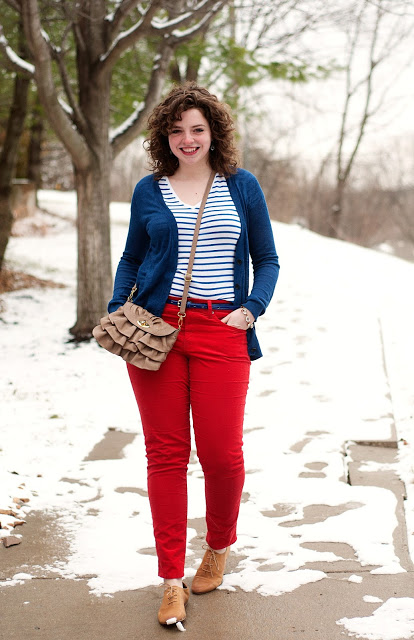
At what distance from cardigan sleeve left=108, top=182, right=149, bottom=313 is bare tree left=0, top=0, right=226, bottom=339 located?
440cm

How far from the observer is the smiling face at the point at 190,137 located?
2.75 metres

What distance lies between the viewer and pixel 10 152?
10.4m

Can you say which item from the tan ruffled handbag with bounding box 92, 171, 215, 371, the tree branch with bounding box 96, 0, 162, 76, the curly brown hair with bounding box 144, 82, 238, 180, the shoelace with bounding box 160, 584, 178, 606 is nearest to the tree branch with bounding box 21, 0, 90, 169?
the tree branch with bounding box 96, 0, 162, 76

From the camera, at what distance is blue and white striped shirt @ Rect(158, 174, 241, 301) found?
268 centimetres

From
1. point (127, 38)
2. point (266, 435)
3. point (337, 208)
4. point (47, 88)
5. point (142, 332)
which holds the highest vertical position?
point (127, 38)

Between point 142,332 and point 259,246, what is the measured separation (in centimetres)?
58

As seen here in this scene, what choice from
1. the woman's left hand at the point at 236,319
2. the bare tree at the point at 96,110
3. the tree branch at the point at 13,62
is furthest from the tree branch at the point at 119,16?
the woman's left hand at the point at 236,319

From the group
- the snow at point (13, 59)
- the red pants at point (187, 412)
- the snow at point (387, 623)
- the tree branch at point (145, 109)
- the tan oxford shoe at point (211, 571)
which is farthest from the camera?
the tree branch at point (145, 109)

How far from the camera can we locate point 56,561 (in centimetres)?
321

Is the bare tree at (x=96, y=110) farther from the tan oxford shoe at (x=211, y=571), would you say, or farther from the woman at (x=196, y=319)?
the tan oxford shoe at (x=211, y=571)

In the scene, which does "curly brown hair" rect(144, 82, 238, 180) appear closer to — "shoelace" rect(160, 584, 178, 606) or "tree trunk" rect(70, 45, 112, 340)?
"shoelace" rect(160, 584, 178, 606)

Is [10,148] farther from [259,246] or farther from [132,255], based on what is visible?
[259,246]

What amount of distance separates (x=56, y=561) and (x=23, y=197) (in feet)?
46.4

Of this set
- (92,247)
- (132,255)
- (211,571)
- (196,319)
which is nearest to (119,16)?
(92,247)
